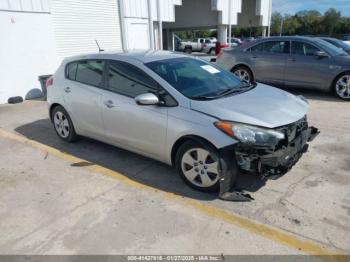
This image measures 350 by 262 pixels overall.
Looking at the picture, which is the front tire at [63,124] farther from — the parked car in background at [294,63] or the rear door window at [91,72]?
the parked car in background at [294,63]

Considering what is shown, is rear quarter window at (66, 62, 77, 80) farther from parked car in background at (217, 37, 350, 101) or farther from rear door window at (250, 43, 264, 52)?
rear door window at (250, 43, 264, 52)

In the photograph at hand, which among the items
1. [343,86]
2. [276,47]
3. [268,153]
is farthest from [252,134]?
[276,47]

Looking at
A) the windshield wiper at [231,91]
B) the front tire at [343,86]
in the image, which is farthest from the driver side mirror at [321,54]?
the windshield wiper at [231,91]

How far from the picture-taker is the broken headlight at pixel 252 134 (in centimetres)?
328

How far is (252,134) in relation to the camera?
10.8 feet

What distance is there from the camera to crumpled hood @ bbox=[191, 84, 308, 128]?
340 cm

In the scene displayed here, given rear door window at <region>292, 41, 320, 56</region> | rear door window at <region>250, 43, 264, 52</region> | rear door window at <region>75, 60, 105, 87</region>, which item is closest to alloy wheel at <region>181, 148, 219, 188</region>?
rear door window at <region>75, 60, 105, 87</region>

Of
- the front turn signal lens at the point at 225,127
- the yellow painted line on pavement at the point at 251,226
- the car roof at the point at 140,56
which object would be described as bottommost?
the yellow painted line on pavement at the point at 251,226

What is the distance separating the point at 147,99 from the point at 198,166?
98cm

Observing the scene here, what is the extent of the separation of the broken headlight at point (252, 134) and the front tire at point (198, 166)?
0.99 feet

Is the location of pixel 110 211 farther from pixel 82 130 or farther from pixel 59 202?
pixel 82 130

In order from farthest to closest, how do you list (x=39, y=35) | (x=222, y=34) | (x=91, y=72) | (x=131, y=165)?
1. (x=222, y=34)
2. (x=39, y=35)
3. (x=91, y=72)
4. (x=131, y=165)

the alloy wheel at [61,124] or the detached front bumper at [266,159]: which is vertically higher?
the detached front bumper at [266,159]

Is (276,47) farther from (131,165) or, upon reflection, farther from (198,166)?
(198,166)
